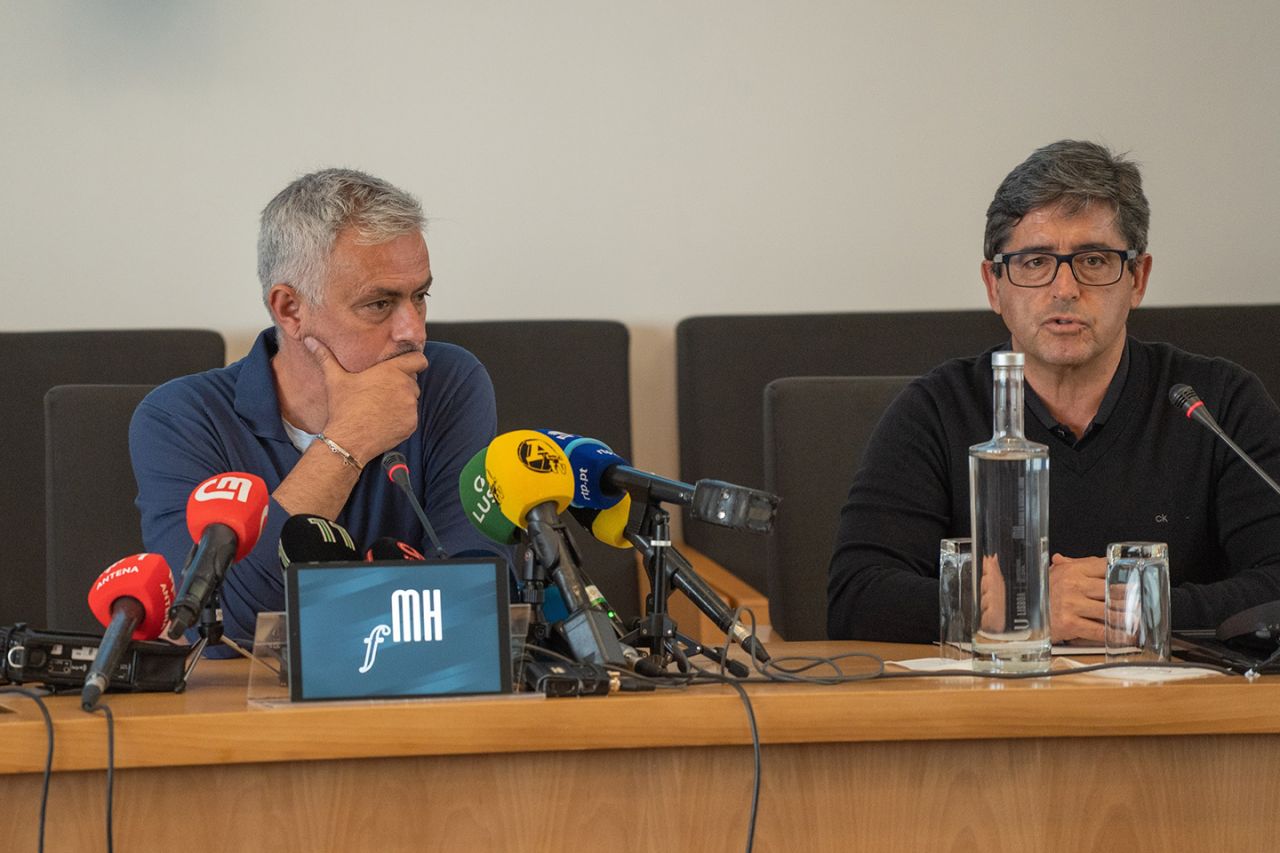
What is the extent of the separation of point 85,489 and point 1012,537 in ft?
4.27

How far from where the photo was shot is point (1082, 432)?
6.21 ft

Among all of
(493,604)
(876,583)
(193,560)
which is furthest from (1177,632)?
(193,560)

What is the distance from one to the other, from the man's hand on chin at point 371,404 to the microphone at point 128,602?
23.5 inches

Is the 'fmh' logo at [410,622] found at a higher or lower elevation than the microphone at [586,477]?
lower

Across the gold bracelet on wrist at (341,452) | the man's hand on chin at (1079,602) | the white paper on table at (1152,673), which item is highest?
the gold bracelet on wrist at (341,452)

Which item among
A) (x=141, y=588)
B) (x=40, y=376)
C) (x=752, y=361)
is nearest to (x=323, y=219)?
(x=141, y=588)

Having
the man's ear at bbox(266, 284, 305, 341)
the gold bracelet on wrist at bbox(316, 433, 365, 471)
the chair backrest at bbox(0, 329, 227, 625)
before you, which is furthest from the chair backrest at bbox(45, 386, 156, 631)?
the chair backrest at bbox(0, 329, 227, 625)

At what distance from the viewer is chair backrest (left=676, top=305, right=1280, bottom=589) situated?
2.94 meters

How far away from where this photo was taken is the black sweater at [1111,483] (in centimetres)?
179

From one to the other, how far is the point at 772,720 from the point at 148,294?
2.15 m

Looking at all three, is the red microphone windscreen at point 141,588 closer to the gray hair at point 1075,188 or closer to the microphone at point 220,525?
the microphone at point 220,525

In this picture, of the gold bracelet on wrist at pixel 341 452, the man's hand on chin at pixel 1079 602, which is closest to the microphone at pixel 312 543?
the gold bracelet on wrist at pixel 341 452

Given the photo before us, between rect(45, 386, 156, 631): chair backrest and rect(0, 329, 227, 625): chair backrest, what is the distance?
69 cm

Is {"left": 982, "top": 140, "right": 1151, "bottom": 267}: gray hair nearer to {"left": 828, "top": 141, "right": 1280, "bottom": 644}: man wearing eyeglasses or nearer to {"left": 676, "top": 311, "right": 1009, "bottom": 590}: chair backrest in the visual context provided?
{"left": 828, "top": 141, "right": 1280, "bottom": 644}: man wearing eyeglasses
